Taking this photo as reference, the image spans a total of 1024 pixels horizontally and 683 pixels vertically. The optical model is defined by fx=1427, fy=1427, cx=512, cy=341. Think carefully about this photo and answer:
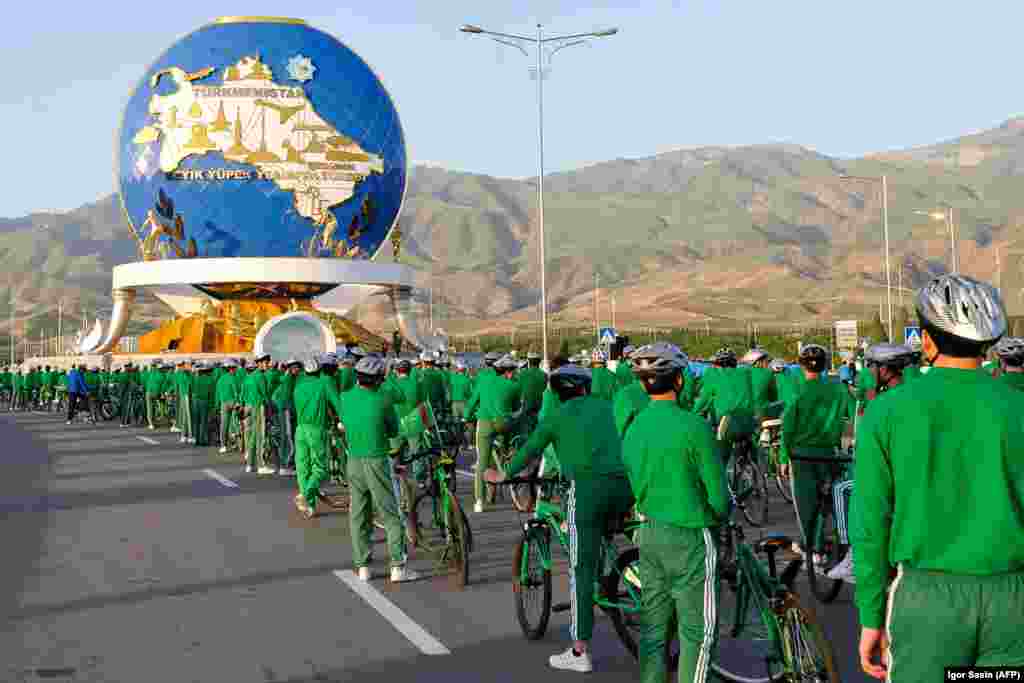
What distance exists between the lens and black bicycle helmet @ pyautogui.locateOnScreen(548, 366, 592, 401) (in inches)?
284

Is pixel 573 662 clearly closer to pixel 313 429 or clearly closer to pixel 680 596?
pixel 680 596

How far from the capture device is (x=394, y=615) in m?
8.59

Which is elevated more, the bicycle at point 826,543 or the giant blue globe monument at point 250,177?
the giant blue globe monument at point 250,177

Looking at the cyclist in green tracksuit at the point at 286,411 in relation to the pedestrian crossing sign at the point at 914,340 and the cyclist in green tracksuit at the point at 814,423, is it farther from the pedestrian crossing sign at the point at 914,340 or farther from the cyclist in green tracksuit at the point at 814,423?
the cyclist in green tracksuit at the point at 814,423

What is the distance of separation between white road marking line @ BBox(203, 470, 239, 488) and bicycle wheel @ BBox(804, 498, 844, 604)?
9.88 m

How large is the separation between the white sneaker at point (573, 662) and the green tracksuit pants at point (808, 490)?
2738mm

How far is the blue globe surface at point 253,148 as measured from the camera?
52531mm

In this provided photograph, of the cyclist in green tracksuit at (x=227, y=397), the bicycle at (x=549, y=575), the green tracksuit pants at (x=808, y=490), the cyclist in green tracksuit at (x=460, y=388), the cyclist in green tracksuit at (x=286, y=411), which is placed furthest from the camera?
the cyclist in green tracksuit at (x=460, y=388)

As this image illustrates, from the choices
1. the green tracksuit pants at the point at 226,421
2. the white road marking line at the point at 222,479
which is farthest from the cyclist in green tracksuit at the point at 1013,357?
the green tracksuit pants at the point at 226,421

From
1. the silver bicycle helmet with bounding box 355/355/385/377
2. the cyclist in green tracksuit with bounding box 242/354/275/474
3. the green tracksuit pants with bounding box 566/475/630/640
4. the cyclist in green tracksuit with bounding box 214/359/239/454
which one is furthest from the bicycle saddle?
the cyclist in green tracksuit with bounding box 214/359/239/454

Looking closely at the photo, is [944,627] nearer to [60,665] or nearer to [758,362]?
[60,665]

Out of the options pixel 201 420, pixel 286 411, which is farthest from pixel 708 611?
Result: pixel 201 420

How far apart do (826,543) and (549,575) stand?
2404 millimetres

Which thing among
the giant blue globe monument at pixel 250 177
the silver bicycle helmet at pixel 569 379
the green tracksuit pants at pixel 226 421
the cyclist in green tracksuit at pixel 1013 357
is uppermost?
the giant blue globe monument at pixel 250 177
